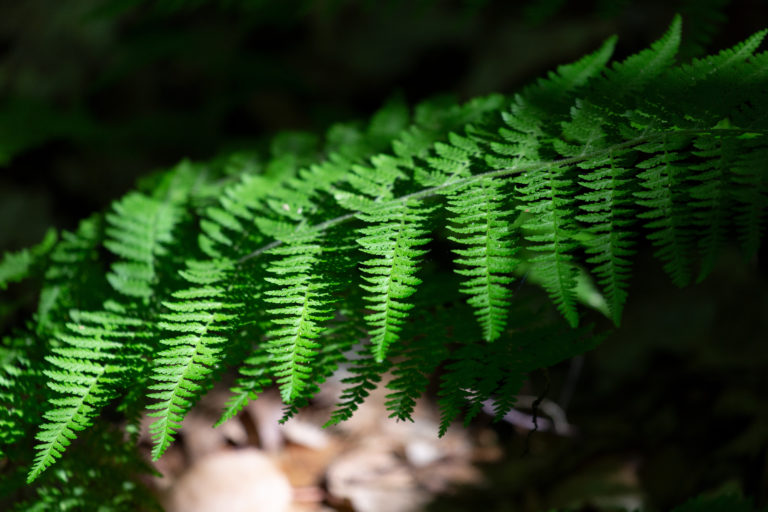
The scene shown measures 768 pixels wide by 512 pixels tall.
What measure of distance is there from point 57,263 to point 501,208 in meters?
1.41

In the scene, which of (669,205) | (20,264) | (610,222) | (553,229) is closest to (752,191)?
(669,205)

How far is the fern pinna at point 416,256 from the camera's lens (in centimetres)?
121

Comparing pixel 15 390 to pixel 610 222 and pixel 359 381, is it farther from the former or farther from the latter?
pixel 610 222

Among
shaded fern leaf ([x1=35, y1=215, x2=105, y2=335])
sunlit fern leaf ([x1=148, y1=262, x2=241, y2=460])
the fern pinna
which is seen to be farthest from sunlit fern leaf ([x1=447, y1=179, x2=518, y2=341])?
shaded fern leaf ([x1=35, y1=215, x2=105, y2=335])

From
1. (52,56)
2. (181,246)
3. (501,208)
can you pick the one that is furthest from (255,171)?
(52,56)

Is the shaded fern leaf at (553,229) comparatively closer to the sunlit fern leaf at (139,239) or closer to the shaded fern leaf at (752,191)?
A: the shaded fern leaf at (752,191)

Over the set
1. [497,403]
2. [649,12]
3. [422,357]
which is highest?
[649,12]

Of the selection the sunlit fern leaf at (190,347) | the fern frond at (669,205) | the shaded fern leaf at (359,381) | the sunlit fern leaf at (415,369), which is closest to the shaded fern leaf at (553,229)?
the fern frond at (669,205)

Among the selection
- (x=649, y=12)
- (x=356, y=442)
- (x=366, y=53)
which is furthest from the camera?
(x=366, y=53)

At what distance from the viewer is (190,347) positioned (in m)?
1.27

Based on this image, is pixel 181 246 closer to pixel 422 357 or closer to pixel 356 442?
pixel 422 357

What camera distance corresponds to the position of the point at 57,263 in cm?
179

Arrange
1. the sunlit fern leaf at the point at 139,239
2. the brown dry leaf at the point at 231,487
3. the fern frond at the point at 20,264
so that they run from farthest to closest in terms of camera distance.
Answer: the brown dry leaf at the point at 231,487 < the fern frond at the point at 20,264 < the sunlit fern leaf at the point at 139,239

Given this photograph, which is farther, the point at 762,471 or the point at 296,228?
the point at 762,471
